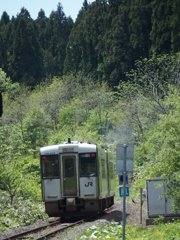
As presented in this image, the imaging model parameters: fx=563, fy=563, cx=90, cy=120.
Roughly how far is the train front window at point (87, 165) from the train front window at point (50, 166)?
0.93 meters

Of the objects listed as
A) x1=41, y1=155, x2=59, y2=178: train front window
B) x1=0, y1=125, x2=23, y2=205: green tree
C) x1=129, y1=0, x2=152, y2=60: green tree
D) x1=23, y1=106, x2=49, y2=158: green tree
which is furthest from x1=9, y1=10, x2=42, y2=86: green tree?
x1=41, y1=155, x2=59, y2=178: train front window

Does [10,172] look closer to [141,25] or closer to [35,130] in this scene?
[35,130]

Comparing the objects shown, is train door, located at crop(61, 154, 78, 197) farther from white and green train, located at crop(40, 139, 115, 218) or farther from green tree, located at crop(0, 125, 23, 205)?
green tree, located at crop(0, 125, 23, 205)

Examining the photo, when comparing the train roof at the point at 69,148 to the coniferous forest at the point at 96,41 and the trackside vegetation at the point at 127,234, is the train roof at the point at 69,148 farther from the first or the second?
the coniferous forest at the point at 96,41

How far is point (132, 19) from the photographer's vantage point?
194 feet

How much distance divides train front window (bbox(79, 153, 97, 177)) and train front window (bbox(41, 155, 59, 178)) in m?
0.93

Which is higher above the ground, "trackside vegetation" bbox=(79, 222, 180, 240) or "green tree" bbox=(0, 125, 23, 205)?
"green tree" bbox=(0, 125, 23, 205)

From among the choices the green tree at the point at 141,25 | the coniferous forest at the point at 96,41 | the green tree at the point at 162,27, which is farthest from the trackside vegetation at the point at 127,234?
the green tree at the point at 141,25

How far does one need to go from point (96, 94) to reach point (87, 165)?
120ft

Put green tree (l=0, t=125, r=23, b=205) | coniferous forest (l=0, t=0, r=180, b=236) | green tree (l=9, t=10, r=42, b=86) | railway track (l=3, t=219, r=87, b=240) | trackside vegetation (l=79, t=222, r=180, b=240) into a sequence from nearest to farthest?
trackside vegetation (l=79, t=222, r=180, b=240) → railway track (l=3, t=219, r=87, b=240) → coniferous forest (l=0, t=0, r=180, b=236) → green tree (l=0, t=125, r=23, b=205) → green tree (l=9, t=10, r=42, b=86)

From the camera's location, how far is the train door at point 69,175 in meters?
20.8

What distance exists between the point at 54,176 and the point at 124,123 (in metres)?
25.8

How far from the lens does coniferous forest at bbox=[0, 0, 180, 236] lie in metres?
27.5

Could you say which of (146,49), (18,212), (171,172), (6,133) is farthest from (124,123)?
(171,172)
